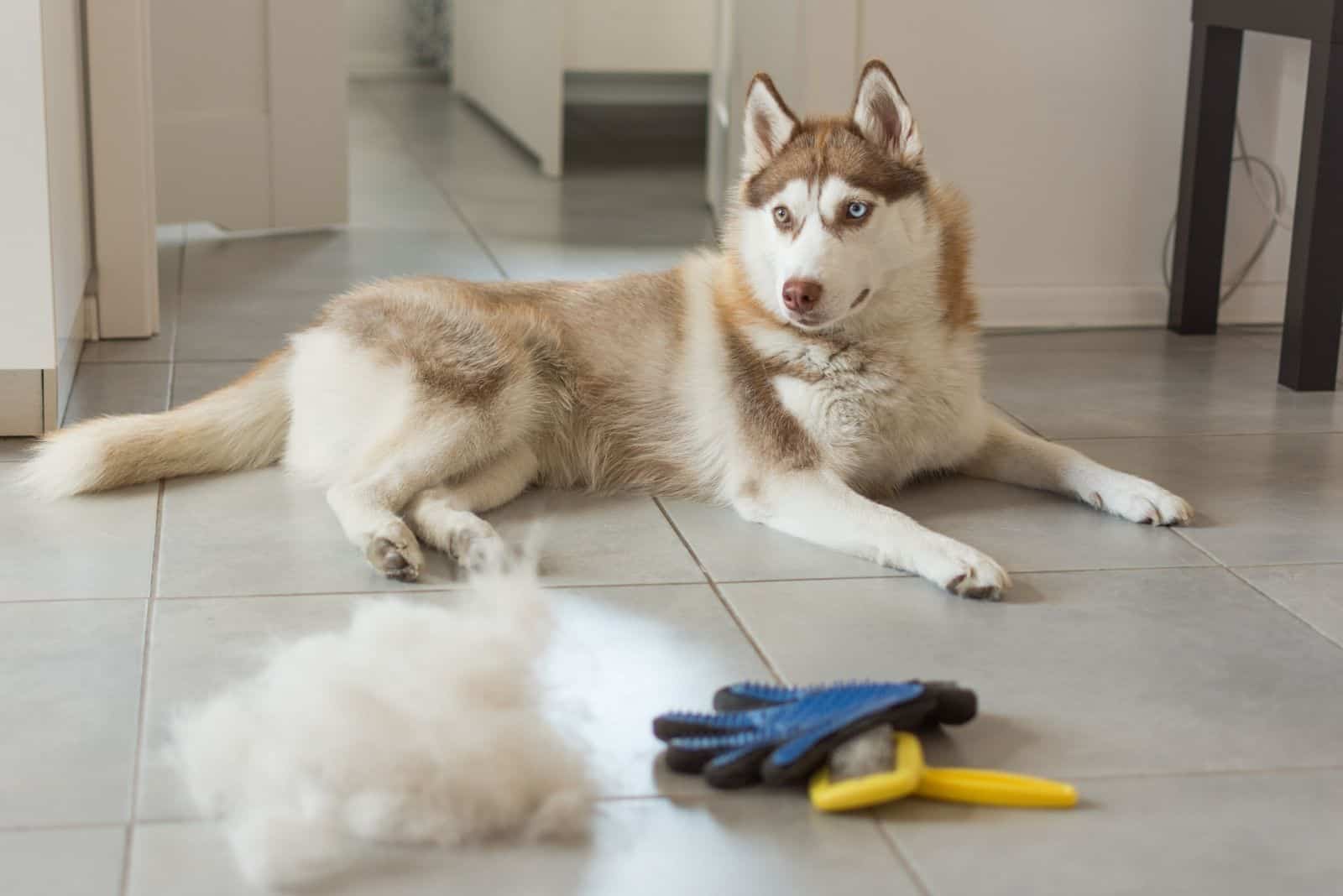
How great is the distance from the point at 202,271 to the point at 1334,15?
2.97m

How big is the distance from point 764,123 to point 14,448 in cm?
148

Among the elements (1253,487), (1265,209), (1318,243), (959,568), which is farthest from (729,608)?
(1265,209)

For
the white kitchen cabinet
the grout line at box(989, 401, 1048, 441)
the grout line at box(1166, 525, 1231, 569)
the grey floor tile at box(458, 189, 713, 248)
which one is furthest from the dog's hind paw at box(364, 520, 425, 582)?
the grey floor tile at box(458, 189, 713, 248)

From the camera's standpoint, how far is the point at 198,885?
145cm

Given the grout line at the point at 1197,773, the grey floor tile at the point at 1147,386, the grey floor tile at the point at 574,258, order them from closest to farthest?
the grout line at the point at 1197,773
the grey floor tile at the point at 1147,386
the grey floor tile at the point at 574,258

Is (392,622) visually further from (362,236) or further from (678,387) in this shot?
(362,236)

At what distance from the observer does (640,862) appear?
4.92 feet

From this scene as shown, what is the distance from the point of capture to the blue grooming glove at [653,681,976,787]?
5.27ft

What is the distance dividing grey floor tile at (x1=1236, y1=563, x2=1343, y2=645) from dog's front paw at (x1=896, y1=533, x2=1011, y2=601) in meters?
0.38

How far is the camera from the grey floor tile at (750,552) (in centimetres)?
232

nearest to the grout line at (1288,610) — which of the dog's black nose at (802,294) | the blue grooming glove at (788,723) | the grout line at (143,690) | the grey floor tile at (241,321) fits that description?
the blue grooming glove at (788,723)

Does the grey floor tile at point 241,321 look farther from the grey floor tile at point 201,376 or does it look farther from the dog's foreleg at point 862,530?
the dog's foreleg at point 862,530

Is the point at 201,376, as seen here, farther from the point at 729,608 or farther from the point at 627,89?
the point at 627,89

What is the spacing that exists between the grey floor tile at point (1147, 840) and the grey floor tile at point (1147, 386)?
150 cm
